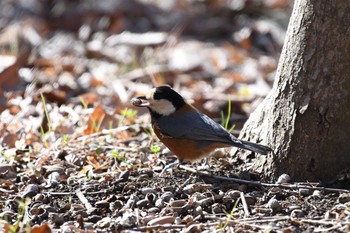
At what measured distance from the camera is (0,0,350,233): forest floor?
3773 mm

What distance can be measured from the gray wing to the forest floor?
0.61 feet

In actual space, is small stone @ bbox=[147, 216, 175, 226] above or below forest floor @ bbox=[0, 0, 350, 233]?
below

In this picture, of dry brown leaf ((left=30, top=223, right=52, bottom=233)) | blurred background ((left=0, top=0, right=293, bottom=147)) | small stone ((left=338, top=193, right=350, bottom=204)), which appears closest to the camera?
dry brown leaf ((left=30, top=223, right=52, bottom=233))

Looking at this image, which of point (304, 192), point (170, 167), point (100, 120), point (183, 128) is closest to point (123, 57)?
point (100, 120)

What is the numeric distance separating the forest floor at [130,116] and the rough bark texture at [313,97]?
0.12 m

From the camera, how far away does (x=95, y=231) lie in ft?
11.7

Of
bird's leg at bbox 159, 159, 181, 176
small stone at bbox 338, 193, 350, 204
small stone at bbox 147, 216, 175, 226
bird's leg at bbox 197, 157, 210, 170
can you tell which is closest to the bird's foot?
bird's leg at bbox 159, 159, 181, 176

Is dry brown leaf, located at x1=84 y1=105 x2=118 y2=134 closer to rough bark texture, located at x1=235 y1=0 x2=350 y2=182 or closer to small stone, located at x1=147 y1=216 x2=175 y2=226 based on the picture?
rough bark texture, located at x1=235 y1=0 x2=350 y2=182

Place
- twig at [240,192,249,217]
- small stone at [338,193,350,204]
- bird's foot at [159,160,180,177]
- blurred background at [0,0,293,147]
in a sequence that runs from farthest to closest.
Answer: blurred background at [0,0,293,147] < bird's foot at [159,160,180,177] < small stone at [338,193,350,204] < twig at [240,192,249,217]

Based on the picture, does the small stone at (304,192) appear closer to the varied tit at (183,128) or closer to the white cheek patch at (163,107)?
the varied tit at (183,128)

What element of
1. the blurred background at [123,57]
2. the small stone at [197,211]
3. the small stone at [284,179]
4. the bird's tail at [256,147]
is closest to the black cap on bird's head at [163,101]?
the blurred background at [123,57]

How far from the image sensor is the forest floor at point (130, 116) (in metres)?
3.77

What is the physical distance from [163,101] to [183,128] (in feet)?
0.87

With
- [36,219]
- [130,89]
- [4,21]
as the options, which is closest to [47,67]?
[130,89]
